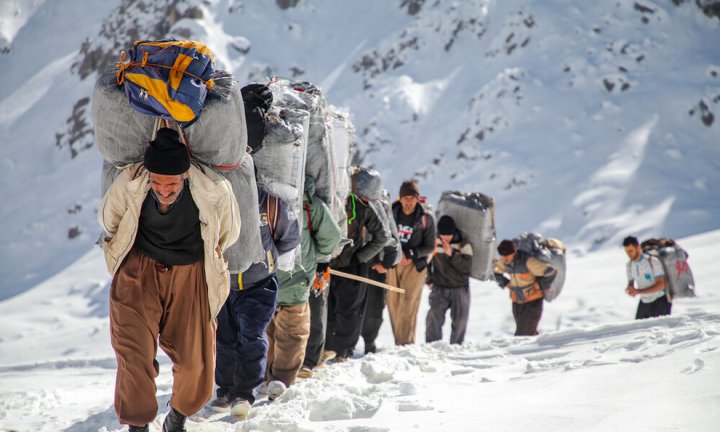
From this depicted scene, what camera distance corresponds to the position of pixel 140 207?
301 cm

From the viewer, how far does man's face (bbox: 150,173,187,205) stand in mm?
2936

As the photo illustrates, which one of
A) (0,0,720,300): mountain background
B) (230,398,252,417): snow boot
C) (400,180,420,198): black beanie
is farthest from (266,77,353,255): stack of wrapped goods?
(0,0,720,300): mountain background

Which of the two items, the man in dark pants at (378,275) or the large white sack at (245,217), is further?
the man in dark pants at (378,275)

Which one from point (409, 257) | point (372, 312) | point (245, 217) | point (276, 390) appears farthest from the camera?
point (409, 257)

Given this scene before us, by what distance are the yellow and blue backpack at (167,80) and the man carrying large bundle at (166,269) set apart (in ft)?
0.43

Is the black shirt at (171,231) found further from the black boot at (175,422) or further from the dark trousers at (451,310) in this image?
the dark trousers at (451,310)

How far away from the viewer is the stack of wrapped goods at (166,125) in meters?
3.02

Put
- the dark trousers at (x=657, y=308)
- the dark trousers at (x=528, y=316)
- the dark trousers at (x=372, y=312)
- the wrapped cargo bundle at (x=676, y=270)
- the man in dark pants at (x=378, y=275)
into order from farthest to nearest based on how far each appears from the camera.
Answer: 1. the dark trousers at (x=528, y=316)
2. the dark trousers at (x=657, y=308)
3. the wrapped cargo bundle at (x=676, y=270)
4. the dark trousers at (x=372, y=312)
5. the man in dark pants at (x=378, y=275)

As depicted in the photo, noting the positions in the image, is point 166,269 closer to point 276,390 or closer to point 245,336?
point 245,336

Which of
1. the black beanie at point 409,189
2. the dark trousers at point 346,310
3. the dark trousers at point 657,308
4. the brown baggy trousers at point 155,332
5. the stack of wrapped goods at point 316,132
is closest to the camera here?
the brown baggy trousers at point 155,332

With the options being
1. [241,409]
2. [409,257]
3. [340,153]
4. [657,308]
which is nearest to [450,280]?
[409,257]

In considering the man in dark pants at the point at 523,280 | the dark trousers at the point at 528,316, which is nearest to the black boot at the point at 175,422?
the man in dark pants at the point at 523,280

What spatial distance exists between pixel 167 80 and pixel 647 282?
21.7 feet

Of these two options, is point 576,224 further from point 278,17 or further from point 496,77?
point 278,17
